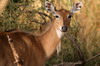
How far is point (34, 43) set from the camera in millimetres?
7309

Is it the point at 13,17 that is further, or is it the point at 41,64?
the point at 13,17

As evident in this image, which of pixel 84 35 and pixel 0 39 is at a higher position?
pixel 0 39

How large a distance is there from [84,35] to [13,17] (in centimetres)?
192

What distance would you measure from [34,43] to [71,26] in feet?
11.4

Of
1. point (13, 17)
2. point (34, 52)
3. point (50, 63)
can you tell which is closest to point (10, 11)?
point (13, 17)

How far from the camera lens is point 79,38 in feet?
34.1

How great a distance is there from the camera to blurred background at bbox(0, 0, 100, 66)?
33.3 feet

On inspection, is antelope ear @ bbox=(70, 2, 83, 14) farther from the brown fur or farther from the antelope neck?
the antelope neck

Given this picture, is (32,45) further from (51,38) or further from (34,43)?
(51,38)

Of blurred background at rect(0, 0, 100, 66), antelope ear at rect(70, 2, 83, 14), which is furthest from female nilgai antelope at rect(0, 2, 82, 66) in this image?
blurred background at rect(0, 0, 100, 66)

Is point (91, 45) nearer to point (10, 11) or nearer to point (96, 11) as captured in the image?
point (96, 11)

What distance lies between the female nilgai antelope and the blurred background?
2080 mm

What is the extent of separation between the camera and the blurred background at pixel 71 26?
1016 centimetres

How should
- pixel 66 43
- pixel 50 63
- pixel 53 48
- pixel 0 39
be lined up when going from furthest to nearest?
pixel 66 43 < pixel 50 63 < pixel 53 48 < pixel 0 39
